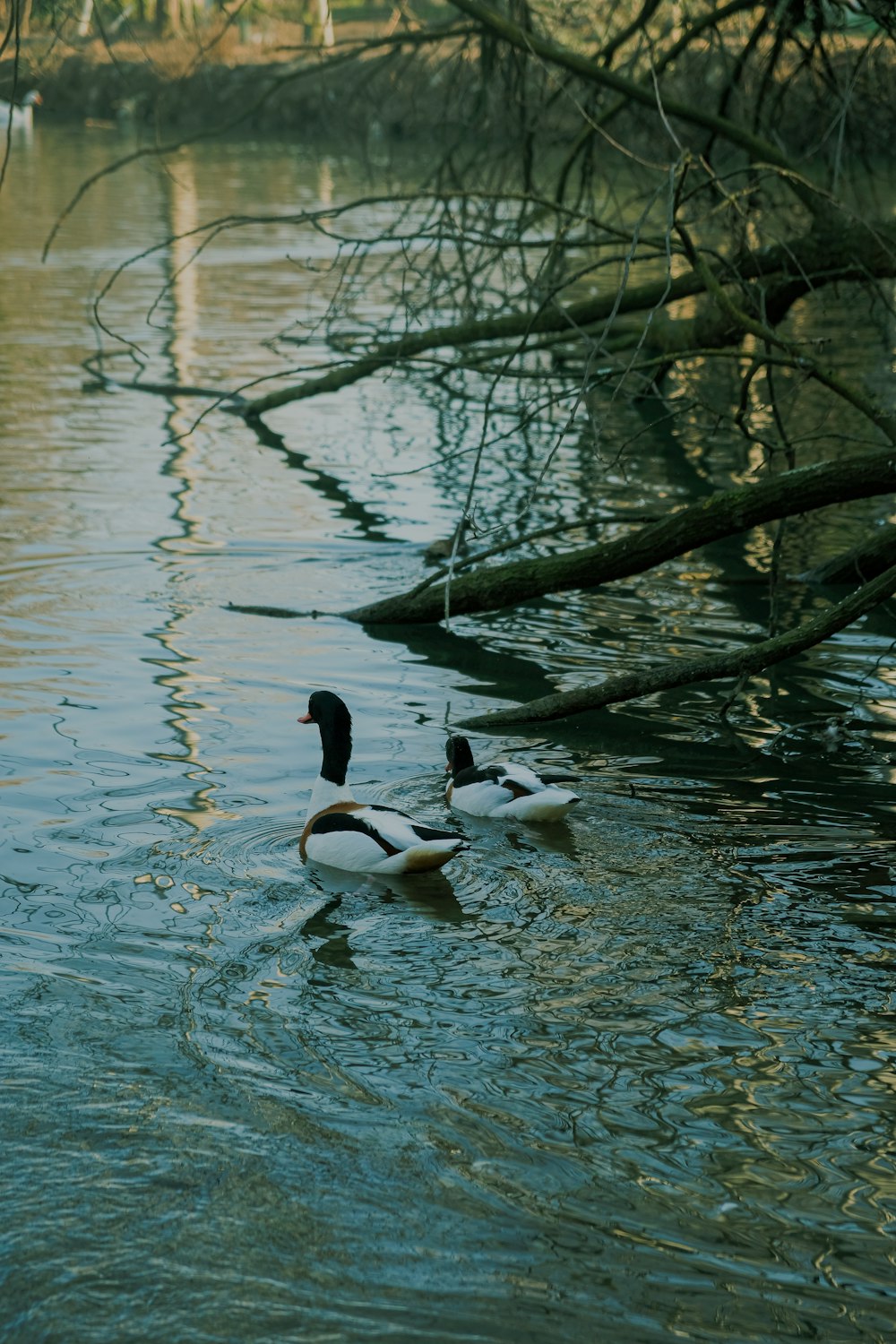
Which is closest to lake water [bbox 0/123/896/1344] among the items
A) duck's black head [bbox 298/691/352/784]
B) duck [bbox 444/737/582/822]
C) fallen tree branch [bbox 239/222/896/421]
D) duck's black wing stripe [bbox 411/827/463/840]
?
duck [bbox 444/737/582/822]

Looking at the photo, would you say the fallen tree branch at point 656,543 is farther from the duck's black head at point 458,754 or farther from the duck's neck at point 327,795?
the duck's neck at point 327,795

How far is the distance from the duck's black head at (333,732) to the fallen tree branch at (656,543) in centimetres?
271

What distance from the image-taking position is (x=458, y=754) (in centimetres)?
775

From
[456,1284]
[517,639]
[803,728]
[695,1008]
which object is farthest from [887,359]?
[456,1284]

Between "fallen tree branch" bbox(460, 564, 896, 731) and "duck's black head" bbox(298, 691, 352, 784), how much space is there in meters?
1.39

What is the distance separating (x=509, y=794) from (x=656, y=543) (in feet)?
9.03

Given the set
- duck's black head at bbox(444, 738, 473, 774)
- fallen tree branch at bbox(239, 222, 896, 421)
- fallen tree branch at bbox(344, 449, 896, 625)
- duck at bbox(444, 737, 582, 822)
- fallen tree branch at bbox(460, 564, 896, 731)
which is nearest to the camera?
duck at bbox(444, 737, 582, 822)

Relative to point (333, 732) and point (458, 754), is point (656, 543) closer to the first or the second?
point (458, 754)

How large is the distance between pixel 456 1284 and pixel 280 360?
634 inches

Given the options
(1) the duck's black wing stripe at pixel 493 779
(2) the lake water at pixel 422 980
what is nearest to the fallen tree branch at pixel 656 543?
(2) the lake water at pixel 422 980

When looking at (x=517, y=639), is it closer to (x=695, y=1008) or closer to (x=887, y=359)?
(x=695, y=1008)

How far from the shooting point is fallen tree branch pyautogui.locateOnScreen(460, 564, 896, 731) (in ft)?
26.9

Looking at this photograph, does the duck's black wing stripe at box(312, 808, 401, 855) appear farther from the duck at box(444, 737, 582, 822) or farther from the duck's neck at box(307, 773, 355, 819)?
the duck at box(444, 737, 582, 822)

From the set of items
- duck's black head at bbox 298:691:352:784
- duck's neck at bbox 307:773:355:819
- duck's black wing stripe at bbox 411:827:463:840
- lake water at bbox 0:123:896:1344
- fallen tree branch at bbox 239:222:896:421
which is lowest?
lake water at bbox 0:123:896:1344
